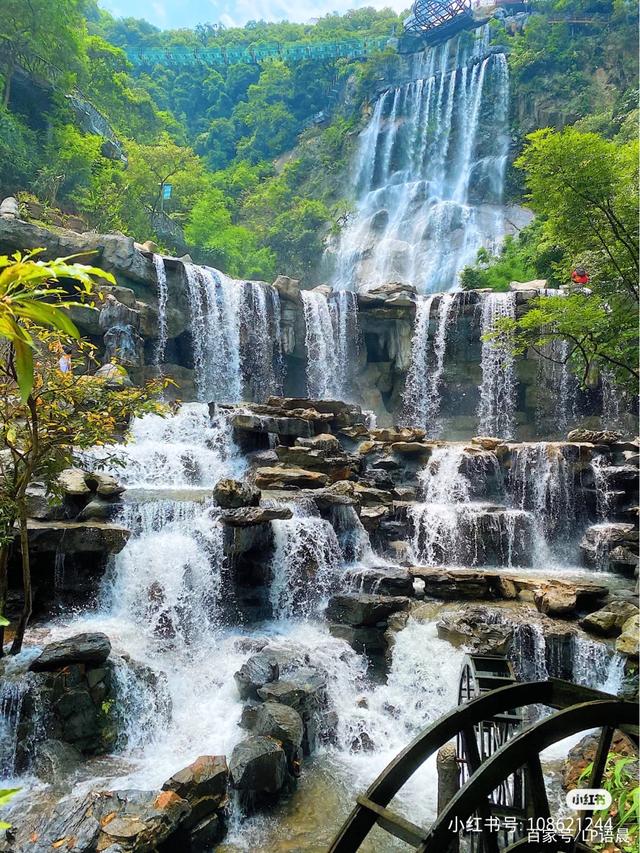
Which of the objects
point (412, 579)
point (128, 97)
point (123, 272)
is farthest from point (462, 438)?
point (128, 97)

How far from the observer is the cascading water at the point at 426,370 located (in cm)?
2116

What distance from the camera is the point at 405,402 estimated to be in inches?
872

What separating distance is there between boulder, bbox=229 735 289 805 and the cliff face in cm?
1357

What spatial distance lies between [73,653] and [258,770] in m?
2.50

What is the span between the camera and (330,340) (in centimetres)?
2208

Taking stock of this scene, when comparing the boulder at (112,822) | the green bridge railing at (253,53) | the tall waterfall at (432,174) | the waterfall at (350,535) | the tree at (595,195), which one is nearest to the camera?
the boulder at (112,822)

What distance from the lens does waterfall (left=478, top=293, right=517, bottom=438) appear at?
20.4 m

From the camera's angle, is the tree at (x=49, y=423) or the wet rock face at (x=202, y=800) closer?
the wet rock face at (x=202, y=800)

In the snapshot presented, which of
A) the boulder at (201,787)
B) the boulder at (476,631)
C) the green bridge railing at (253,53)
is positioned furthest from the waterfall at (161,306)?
the green bridge railing at (253,53)

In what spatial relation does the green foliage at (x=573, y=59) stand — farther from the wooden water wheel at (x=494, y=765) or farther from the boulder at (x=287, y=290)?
the wooden water wheel at (x=494, y=765)

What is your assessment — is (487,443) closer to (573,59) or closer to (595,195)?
(595,195)

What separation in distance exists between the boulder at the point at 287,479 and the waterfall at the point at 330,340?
33.6ft

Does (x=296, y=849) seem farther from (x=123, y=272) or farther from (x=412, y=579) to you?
(x=123, y=272)

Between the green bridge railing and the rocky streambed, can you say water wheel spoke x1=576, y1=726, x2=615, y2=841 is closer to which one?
the rocky streambed
